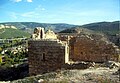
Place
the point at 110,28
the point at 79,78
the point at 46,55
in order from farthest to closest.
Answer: the point at 110,28 → the point at 46,55 → the point at 79,78

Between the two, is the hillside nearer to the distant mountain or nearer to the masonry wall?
the distant mountain

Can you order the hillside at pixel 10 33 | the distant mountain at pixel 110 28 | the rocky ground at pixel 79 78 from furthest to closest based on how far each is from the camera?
1. the hillside at pixel 10 33
2. the distant mountain at pixel 110 28
3. the rocky ground at pixel 79 78

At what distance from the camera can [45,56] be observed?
58.3 feet

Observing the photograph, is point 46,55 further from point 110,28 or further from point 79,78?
point 110,28

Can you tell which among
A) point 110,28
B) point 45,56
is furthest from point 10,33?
point 45,56

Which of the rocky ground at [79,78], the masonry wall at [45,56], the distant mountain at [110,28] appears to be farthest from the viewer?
the distant mountain at [110,28]

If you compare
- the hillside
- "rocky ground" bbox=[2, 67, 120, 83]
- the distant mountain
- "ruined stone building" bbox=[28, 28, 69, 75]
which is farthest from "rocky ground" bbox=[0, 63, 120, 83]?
the hillside

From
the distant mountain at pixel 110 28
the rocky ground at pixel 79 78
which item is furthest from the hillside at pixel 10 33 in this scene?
the rocky ground at pixel 79 78

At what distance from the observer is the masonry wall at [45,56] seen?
17.6m

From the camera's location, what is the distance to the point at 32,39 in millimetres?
18109

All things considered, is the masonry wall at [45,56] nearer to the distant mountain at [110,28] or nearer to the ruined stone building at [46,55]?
the ruined stone building at [46,55]

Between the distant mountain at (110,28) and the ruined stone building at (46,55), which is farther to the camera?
the distant mountain at (110,28)

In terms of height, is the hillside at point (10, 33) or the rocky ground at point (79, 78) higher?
the rocky ground at point (79, 78)

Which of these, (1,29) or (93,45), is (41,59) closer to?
(93,45)
